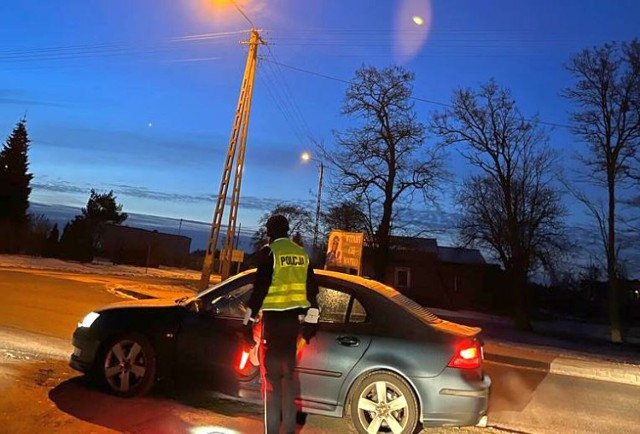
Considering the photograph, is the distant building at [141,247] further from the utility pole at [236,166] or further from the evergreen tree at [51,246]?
the utility pole at [236,166]

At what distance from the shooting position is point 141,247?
5288cm

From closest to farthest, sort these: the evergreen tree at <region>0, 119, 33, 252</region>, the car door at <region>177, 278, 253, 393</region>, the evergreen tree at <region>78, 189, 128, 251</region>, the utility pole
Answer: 1. the car door at <region>177, 278, 253, 393</region>
2. the utility pole
3. the evergreen tree at <region>0, 119, 33, 252</region>
4. the evergreen tree at <region>78, 189, 128, 251</region>

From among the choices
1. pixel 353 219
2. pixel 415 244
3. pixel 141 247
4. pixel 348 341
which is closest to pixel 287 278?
pixel 348 341

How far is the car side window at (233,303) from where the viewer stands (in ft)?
18.6

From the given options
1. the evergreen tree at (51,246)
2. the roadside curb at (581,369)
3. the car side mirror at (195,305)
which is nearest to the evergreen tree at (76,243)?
the evergreen tree at (51,246)

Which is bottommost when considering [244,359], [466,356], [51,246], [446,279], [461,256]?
[244,359]

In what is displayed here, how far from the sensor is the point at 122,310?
6027 mm

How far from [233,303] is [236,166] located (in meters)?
16.7

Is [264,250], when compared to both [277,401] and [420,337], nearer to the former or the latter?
[277,401]

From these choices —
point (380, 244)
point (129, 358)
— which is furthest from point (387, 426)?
point (380, 244)

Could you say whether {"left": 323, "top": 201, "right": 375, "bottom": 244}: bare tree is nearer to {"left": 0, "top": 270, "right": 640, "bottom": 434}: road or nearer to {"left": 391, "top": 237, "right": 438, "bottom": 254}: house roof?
{"left": 391, "top": 237, "right": 438, "bottom": 254}: house roof

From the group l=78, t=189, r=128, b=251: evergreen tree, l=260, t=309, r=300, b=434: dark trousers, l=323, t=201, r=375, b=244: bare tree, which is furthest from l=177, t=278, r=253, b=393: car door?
l=78, t=189, r=128, b=251: evergreen tree

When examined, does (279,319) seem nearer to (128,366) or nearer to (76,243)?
(128,366)

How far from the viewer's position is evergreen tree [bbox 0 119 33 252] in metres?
39.6
